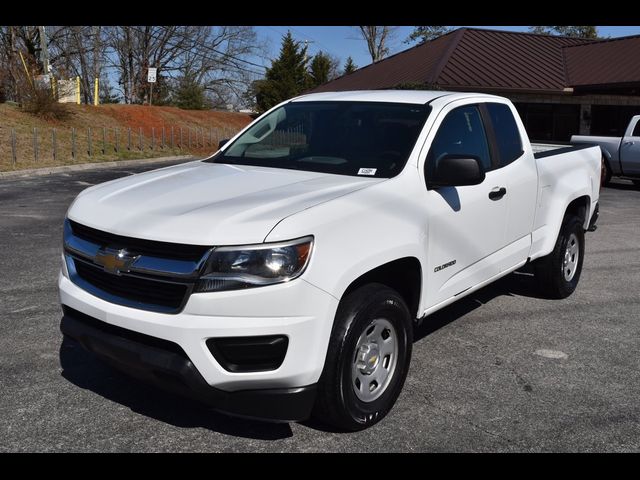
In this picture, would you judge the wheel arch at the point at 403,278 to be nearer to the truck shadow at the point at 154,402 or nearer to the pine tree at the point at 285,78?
the truck shadow at the point at 154,402

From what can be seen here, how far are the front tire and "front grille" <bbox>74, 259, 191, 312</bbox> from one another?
0.77 metres

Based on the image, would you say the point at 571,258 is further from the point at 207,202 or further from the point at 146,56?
the point at 146,56

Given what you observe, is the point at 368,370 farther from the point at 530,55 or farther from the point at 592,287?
the point at 530,55

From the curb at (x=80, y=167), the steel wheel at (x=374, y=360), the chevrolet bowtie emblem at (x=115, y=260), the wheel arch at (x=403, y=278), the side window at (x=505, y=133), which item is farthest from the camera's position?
the curb at (x=80, y=167)

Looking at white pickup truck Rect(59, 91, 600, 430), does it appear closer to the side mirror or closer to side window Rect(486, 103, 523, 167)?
the side mirror

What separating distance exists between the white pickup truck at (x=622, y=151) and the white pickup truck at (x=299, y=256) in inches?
502

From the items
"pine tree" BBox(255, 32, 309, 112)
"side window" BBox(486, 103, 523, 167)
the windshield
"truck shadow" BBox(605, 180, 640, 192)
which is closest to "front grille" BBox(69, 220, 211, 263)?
the windshield

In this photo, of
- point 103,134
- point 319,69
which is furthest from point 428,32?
point 103,134

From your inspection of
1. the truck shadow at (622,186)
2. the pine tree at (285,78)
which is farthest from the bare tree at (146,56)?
the truck shadow at (622,186)

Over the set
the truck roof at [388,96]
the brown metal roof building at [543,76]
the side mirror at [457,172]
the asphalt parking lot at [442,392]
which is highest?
the brown metal roof building at [543,76]

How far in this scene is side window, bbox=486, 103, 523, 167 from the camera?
4992 millimetres

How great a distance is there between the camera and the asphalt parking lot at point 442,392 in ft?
11.1
